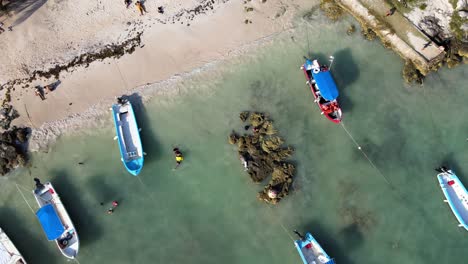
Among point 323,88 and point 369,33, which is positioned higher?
point 369,33

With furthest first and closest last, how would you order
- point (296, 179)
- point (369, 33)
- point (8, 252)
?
point (369, 33) → point (296, 179) → point (8, 252)

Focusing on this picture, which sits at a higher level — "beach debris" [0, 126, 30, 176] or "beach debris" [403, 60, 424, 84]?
"beach debris" [0, 126, 30, 176]

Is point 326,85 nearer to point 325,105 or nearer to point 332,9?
point 325,105

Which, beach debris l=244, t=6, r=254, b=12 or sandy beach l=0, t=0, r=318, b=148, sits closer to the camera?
sandy beach l=0, t=0, r=318, b=148

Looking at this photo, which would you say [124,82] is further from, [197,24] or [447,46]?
[447,46]

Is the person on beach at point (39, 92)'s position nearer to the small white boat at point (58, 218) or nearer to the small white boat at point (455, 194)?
the small white boat at point (58, 218)

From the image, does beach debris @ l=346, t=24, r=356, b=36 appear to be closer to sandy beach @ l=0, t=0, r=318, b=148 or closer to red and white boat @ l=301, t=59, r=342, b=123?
red and white boat @ l=301, t=59, r=342, b=123

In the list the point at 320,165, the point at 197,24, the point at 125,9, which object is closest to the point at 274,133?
the point at 320,165

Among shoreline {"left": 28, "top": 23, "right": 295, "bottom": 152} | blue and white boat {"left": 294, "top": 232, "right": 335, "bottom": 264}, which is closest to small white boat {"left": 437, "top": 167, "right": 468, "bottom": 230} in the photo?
blue and white boat {"left": 294, "top": 232, "right": 335, "bottom": 264}

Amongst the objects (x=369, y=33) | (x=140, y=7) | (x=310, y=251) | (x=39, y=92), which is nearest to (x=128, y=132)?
(x=39, y=92)
